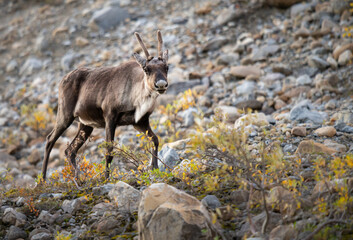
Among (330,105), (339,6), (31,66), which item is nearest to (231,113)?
(330,105)

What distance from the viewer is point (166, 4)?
1706cm

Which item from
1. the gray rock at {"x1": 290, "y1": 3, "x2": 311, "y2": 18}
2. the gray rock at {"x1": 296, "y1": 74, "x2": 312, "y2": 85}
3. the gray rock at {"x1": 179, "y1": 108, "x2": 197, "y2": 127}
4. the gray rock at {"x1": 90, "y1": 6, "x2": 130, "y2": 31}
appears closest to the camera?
the gray rock at {"x1": 179, "y1": 108, "x2": 197, "y2": 127}

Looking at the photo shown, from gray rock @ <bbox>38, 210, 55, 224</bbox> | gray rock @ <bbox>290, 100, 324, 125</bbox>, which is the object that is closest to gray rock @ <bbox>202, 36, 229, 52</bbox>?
gray rock @ <bbox>290, 100, 324, 125</bbox>

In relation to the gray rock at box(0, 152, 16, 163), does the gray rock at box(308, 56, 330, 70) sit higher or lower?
higher

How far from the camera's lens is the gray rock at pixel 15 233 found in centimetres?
462

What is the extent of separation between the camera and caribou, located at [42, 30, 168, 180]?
21.0ft

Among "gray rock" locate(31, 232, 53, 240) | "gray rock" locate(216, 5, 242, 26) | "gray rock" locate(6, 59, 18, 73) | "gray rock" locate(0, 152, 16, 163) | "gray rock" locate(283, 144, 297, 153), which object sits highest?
"gray rock" locate(31, 232, 53, 240)

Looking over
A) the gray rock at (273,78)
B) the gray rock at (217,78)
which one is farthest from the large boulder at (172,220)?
the gray rock at (217,78)

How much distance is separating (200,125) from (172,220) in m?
4.63

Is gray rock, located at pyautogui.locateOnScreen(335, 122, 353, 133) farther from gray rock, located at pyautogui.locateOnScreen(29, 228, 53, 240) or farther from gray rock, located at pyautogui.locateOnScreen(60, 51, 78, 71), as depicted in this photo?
gray rock, located at pyautogui.locateOnScreen(60, 51, 78, 71)

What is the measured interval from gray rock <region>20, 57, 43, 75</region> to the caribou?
8603mm

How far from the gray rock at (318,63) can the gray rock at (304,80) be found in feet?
1.60

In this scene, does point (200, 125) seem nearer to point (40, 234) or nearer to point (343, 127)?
point (343, 127)

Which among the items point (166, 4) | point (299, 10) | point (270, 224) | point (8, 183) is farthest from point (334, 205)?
point (166, 4)
